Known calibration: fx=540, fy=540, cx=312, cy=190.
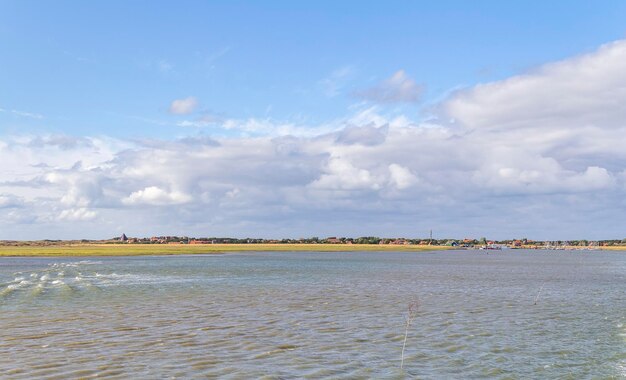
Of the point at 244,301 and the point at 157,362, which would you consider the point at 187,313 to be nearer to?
the point at 244,301

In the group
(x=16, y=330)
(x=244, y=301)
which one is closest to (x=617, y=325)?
(x=244, y=301)

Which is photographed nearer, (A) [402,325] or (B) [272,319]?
(A) [402,325]

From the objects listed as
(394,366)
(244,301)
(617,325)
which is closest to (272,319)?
(244,301)

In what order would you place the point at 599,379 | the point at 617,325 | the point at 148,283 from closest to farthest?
the point at 599,379 < the point at 617,325 < the point at 148,283

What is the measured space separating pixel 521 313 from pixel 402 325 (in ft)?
34.6

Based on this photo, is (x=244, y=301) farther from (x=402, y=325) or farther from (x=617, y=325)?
(x=617, y=325)

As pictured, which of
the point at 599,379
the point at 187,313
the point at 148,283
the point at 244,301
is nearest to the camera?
the point at 599,379

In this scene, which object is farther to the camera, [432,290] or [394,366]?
[432,290]

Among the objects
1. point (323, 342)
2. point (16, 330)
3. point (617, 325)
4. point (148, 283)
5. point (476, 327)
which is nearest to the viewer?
point (323, 342)

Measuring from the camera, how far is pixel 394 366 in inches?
788

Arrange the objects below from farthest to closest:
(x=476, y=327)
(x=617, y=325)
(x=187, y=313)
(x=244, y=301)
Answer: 1. (x=244, y=301)
2. (x=187, y=313)
3. (x=617, y=325)
4. (x=476, y=327)

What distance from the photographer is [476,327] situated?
29125mm

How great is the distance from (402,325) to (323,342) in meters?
6.60

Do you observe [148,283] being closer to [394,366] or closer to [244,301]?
[244,301]
